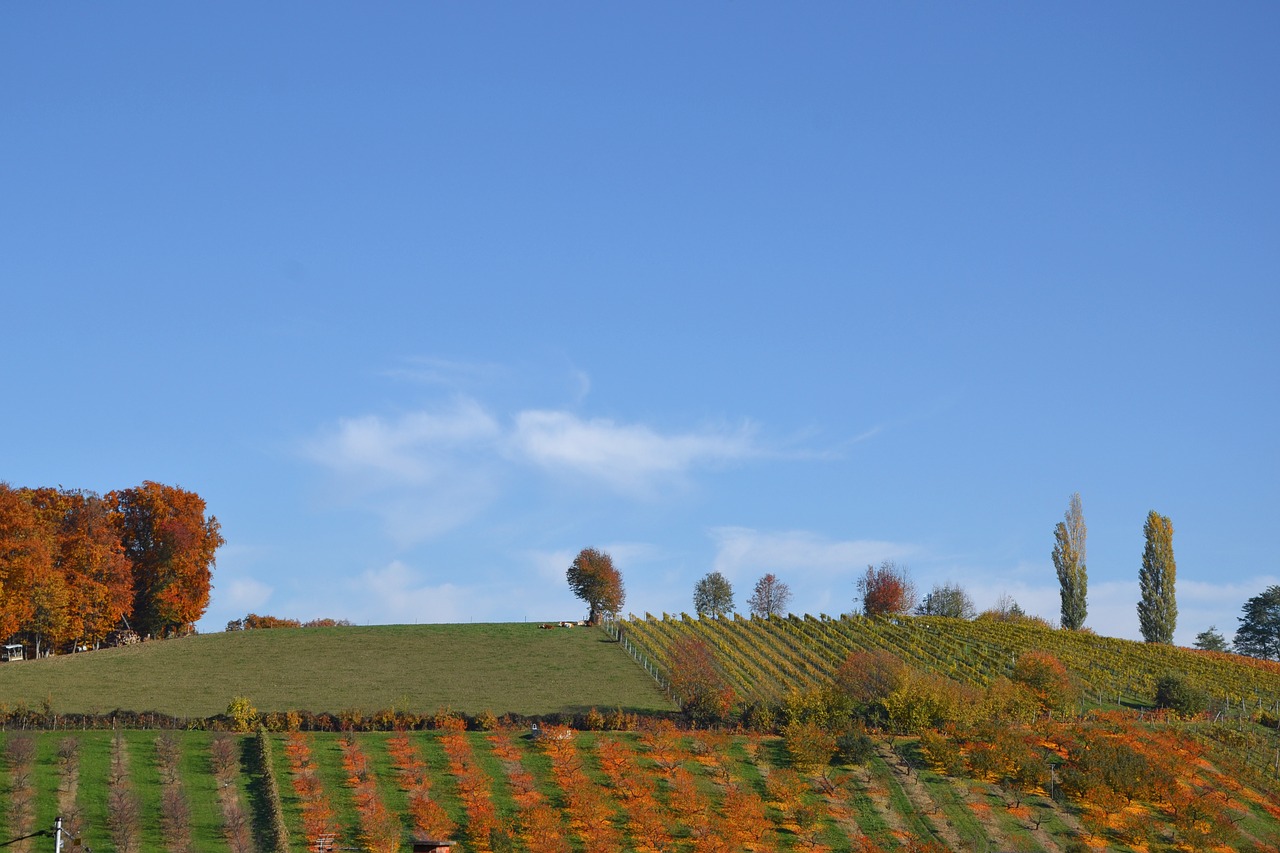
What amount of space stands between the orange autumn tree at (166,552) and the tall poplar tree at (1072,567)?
244 ft

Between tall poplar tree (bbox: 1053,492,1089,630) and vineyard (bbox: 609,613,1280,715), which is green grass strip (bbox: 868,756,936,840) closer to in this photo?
vineyard (bbox: 609,613,1280,715)

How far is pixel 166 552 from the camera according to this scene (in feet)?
325

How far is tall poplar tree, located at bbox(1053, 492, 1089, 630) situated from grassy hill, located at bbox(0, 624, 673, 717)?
4539 cm

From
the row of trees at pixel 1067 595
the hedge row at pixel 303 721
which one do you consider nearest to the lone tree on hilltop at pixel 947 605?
the row of trees at pixel 1067 595

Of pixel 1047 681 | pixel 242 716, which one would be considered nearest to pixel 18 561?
pixel 242 716

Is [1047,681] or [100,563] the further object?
[100,563]

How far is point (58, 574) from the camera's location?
8925 centimetres

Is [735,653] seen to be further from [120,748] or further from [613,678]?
[120,748]

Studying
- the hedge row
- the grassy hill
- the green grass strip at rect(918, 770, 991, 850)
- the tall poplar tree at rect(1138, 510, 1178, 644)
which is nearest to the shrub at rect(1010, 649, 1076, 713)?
the green grass strip at rect(918, 770, 991, 850)

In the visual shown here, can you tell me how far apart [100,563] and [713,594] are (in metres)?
61.1

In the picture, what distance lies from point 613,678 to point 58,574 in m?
38.9

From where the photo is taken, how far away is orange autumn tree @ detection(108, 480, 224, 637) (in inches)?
3883

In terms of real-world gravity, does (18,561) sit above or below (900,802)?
above

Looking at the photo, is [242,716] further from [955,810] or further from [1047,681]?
[1047,681]
